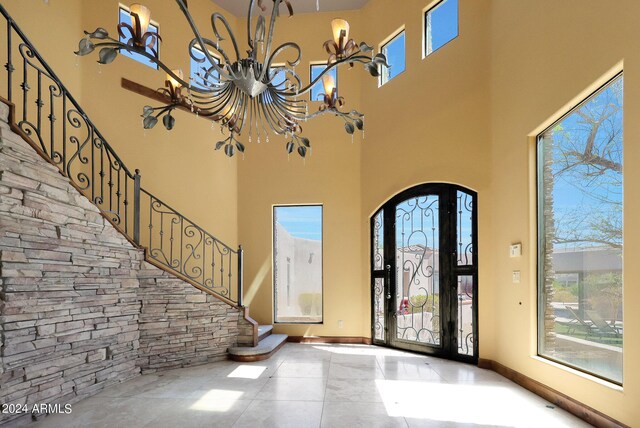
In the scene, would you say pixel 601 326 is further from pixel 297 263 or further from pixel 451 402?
pixel 297 263

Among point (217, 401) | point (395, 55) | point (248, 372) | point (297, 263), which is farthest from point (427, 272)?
point (395, 55)

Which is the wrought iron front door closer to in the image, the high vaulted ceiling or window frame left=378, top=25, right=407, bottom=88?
window frame left=378, top=25, right=407, bottom=88

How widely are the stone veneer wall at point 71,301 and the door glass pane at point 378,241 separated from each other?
9.35 ft

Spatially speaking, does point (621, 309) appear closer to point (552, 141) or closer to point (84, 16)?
point (552, 141)

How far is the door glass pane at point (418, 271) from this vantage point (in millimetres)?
5785

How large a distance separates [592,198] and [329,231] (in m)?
4.14

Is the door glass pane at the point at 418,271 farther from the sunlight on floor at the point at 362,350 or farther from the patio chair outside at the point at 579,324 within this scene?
the patio chair outside at the point at 579,324

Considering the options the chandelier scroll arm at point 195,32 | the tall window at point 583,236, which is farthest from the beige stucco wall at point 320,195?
the chandelier scroll arm at point 195,32

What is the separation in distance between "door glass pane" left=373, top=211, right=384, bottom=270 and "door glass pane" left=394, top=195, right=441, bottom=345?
1.07ft

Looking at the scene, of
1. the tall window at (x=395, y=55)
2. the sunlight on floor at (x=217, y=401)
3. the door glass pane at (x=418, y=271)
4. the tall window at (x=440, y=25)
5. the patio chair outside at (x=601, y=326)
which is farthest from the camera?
the tall window at (x=395, y=55)

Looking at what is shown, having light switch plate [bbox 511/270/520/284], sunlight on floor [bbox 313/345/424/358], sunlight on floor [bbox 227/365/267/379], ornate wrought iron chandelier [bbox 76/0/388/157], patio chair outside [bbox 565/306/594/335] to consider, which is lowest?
sunlight on floor [bbox 313/345/424/358]

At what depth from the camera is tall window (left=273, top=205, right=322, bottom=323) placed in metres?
7.04

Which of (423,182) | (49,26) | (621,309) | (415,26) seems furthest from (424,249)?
(49,26)

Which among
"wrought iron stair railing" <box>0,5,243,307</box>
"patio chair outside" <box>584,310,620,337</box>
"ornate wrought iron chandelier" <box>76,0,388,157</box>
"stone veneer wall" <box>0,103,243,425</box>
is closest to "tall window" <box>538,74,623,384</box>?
"patio chair outside" <box>584,310,620,337</box>
